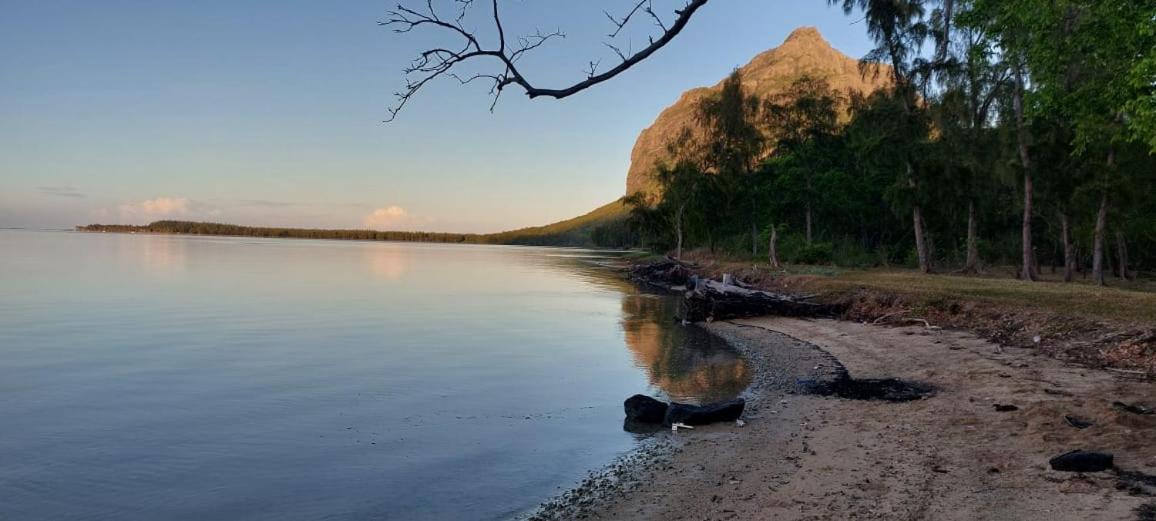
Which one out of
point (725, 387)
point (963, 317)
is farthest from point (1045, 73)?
point (725, 387)

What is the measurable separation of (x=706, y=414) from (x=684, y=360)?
25.2ft

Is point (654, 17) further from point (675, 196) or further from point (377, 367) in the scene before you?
point (675, 196)

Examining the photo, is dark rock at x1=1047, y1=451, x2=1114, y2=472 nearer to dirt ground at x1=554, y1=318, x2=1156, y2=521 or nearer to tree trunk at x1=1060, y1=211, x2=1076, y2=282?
dirt ground at x1=554, y1=318, x2=1156, y2=521

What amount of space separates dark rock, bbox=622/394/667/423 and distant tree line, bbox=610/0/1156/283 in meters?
10.6

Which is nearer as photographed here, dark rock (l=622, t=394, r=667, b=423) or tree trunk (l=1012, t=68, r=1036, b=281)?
dark rock (l=622, t=394, r=667, b=423)

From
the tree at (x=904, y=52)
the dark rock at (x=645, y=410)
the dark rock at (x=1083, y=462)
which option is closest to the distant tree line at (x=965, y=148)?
the tree at (x=904, y=52)

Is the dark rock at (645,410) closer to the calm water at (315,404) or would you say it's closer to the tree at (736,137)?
the calm water at (315,404)

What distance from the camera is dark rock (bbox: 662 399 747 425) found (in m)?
11.1

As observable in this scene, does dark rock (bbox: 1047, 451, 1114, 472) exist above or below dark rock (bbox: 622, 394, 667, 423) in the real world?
above

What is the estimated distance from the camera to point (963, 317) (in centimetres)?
1941

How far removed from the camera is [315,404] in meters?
13.7

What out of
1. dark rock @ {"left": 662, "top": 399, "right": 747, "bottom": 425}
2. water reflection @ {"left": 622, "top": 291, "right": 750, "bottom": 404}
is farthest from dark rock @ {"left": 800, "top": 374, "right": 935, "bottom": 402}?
dark rock @ {"left": 662, "top": 399, "right": 747, "bottom": 425}

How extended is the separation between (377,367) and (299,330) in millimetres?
8962

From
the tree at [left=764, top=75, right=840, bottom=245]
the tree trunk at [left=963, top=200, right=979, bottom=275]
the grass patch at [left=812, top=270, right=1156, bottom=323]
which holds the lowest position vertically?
the grass patch at [left=812, top=270, right=1156, bottom=323]
